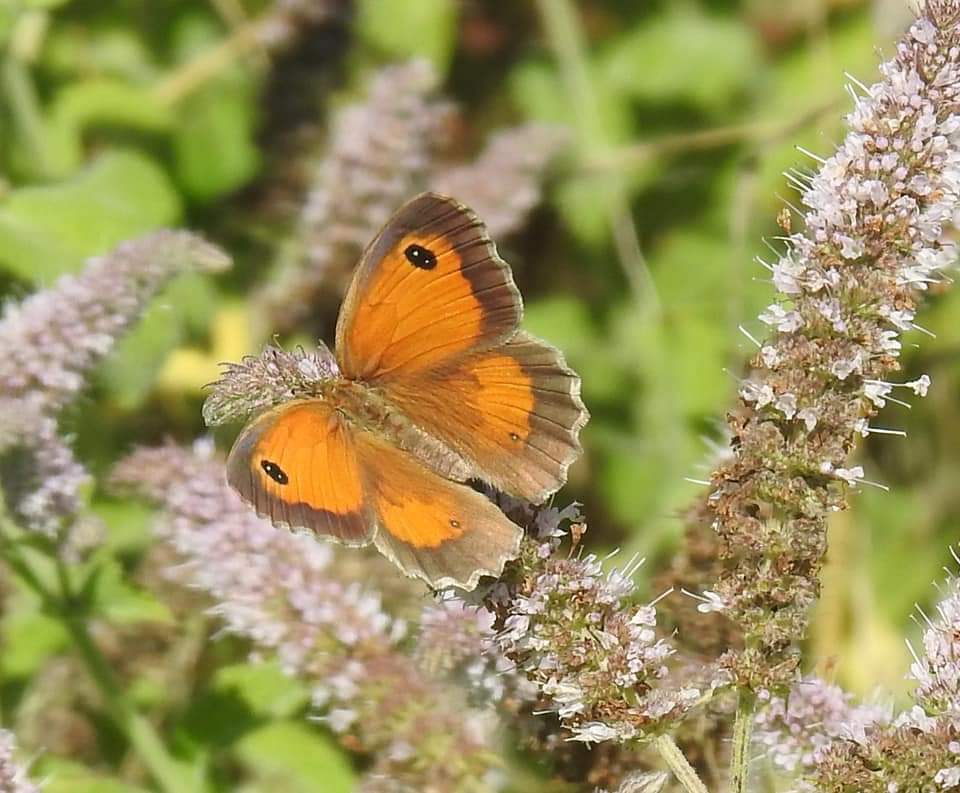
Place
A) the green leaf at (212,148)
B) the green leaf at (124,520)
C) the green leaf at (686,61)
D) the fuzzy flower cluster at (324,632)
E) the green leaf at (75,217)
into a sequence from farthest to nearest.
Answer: the green leaf at (686,61) < the green leaf at (212,148) < the green leaf at (75,217) < the green leaf at (124,520) < the fuzzy flower cluster at (324,632)

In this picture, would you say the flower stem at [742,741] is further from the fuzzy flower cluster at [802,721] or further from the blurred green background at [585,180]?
the blurred green background at [585,180]

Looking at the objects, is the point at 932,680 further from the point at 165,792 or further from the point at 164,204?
the point at 164,204

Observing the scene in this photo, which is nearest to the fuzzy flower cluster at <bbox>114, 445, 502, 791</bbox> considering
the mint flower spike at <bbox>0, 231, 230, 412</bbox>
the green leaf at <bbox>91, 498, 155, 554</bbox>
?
the mint flower spike at <bbox>0, 231, 230, 412</bbox>

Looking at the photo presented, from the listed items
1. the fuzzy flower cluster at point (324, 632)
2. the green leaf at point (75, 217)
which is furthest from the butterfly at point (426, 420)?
the green leaf at point (75, 217)

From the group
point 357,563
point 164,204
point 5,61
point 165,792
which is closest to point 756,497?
point 357,563

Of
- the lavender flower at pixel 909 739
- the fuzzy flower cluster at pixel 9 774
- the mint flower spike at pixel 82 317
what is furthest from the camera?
the mint flower spike at pixel 82 317

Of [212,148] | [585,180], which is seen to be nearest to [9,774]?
[212,148]

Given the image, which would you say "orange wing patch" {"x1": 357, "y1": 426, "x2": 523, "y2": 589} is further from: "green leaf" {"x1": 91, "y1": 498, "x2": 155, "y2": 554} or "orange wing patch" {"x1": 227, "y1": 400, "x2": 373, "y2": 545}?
"green leaf" {"x1": 91, "y1": 498, "x2": 155, "y2": 554}
